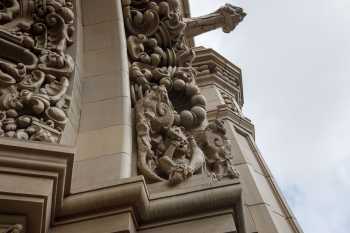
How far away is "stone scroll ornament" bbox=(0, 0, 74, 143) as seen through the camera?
2859mm

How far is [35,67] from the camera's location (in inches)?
134

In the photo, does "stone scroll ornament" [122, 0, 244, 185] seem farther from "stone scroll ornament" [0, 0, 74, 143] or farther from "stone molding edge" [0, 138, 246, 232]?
"stone scroll ornament" [0, 0, 74, 143]

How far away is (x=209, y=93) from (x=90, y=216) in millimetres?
5126

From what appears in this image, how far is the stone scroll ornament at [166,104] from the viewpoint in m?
3.12

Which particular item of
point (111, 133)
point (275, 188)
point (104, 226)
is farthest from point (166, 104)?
point (275, 188)

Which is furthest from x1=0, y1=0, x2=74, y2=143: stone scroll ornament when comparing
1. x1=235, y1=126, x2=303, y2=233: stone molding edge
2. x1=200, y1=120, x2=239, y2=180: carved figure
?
x1=235, y1=126, x2=303, y2=233: stone molding edge

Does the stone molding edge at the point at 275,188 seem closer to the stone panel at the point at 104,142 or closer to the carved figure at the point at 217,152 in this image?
the carved figure at the point at 217,152

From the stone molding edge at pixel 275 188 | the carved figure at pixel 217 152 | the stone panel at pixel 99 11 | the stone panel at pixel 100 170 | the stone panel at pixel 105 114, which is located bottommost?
the stone panel at pixel 100 170

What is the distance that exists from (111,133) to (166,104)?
57cm

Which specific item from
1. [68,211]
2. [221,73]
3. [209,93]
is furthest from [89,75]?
[221,73]

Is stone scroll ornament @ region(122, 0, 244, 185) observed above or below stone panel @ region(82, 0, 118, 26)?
below

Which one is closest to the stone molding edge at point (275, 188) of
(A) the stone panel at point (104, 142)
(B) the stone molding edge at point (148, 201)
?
(B) the stone molding edge at point (148, 201)

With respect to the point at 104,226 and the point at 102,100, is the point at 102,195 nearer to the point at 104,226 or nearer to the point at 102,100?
the point at 104,226

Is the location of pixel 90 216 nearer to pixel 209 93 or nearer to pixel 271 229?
pixel 271 229
